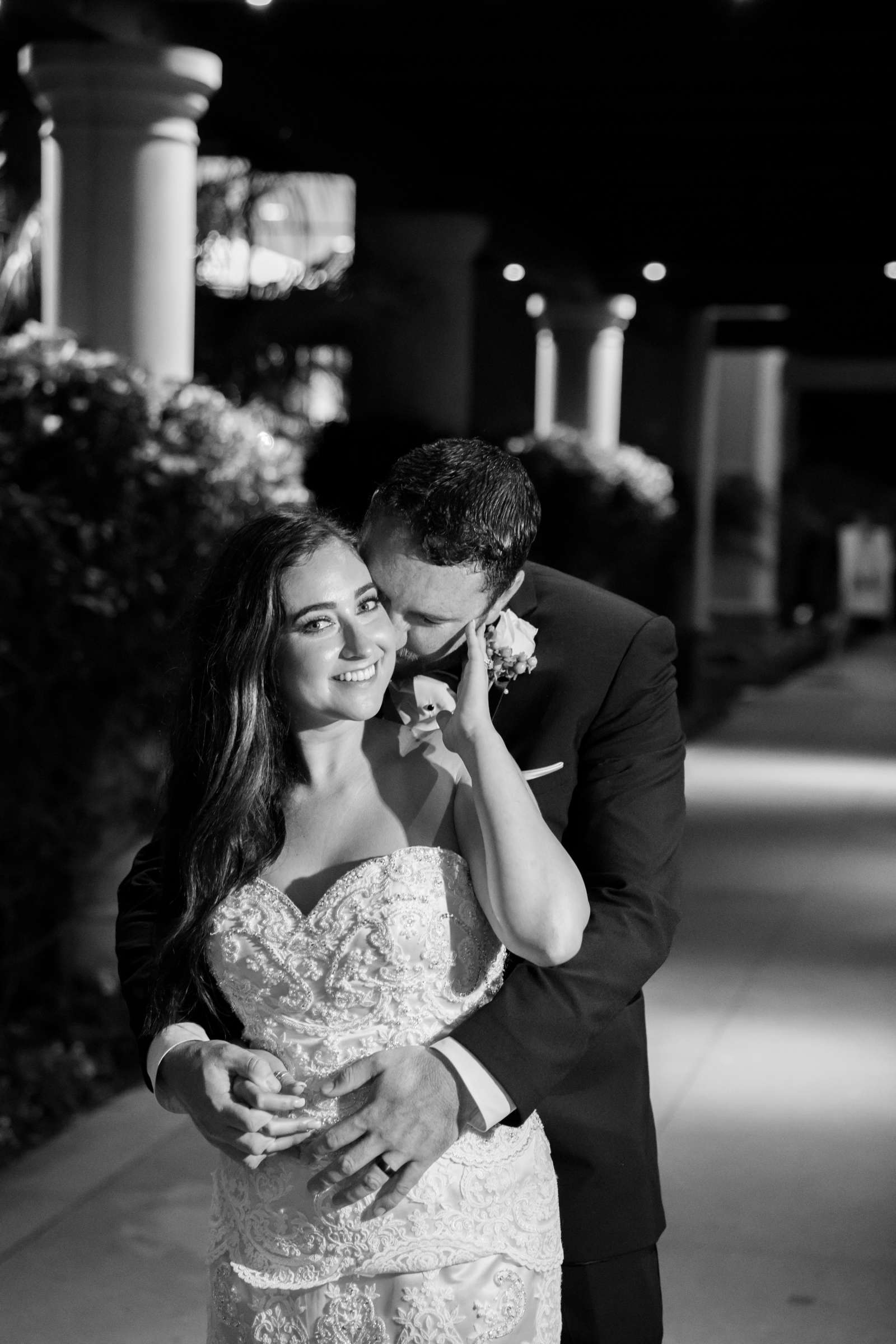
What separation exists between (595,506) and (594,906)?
11673mm

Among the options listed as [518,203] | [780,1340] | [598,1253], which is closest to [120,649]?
[780,1340]

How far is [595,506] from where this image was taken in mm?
13852

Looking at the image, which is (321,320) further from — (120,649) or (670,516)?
(670,516)

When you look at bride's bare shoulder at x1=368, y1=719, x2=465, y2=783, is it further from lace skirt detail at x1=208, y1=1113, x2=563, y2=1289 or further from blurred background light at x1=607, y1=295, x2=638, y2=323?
blurred background light at x1=607, y1=295, x2=638, y2=323

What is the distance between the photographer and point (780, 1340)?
12.6 feet

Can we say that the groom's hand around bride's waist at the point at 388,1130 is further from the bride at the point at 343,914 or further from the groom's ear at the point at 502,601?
the groom's ear at the point at 502,601

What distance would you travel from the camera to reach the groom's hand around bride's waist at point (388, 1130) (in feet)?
6.88

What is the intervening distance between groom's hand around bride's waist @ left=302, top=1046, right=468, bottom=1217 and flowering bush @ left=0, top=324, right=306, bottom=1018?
137 inches

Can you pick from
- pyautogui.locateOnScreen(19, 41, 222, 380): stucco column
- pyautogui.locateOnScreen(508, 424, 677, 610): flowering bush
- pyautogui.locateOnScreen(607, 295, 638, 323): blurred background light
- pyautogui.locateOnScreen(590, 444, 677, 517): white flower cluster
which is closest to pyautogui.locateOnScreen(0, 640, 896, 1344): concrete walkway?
pyautogui.locateOnScreen(19, 41, 222, 380): stucco column

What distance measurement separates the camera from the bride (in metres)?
2.16

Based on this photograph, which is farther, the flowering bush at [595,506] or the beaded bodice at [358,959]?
the flowering bush at [595,506]

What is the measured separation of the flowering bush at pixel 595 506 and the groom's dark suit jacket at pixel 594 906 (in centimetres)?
995

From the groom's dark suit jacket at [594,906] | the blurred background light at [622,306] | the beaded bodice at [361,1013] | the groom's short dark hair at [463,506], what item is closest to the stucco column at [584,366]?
the blurred background light at [622,306]

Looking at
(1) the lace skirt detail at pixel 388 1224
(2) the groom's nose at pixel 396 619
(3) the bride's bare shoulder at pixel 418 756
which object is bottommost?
(1) the lace skirt detail at pixel 388 1224
